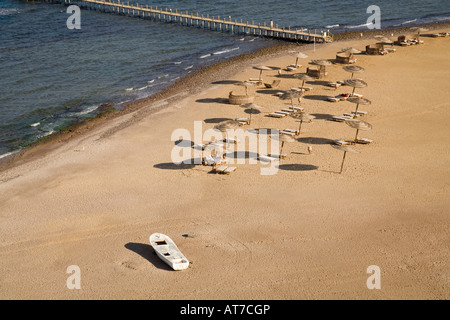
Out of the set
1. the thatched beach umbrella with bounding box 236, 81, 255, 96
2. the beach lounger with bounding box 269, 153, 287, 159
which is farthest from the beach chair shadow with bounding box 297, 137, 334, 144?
the thatched beach umbrella with bounding box 236, 81, 255, 96

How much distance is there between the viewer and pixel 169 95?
42.9 meters

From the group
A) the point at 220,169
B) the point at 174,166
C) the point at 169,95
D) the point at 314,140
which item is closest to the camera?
the point at 220,169

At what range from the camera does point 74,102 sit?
41656 mm

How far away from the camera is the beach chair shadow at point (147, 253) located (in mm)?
21375

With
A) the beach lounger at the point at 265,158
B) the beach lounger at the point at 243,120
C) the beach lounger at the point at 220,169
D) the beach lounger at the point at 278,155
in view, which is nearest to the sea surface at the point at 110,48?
the beach lounger at the point at 243,120

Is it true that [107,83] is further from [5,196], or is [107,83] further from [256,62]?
[5,196]

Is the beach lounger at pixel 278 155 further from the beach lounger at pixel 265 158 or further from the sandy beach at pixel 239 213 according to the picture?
the sandy beach at pixel 239 213

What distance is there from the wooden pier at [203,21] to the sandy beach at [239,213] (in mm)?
22976

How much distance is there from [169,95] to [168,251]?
2347 centimetres

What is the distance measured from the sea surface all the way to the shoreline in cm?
95

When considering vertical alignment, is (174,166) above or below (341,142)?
below

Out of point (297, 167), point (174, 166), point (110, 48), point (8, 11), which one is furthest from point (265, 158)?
point (8, 11)

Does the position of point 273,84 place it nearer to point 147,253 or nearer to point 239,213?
point 239,213
